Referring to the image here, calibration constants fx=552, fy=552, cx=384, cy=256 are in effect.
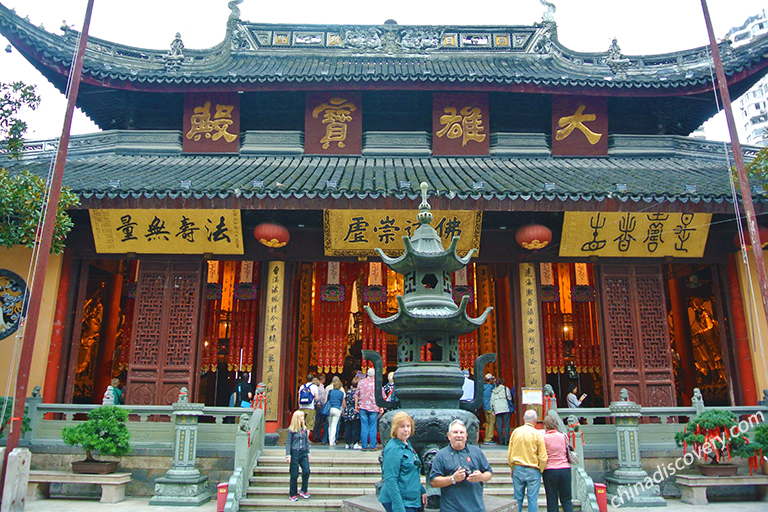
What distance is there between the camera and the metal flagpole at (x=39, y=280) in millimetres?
6297

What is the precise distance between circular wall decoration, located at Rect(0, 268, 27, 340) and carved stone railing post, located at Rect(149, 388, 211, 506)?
4.63 meters

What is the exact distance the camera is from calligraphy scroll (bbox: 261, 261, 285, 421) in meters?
9.95

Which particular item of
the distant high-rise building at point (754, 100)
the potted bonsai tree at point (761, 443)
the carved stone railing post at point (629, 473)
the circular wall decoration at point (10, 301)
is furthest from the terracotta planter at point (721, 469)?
the distant high-rise building at point (754, 100)

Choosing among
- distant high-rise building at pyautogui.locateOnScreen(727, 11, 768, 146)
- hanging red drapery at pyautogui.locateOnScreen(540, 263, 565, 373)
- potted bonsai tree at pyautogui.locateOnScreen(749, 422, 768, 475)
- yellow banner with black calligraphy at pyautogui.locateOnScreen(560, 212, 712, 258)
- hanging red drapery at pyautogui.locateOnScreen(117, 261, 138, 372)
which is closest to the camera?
potted bonsai tree at pyautogui.locateOnScreen(749, 422, 768, 475)

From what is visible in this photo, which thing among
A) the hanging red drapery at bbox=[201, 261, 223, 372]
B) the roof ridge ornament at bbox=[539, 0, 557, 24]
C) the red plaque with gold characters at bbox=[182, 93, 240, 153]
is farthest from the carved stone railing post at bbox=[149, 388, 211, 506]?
the roof ridge ornament at bbox=[539, 0, 557, 24]

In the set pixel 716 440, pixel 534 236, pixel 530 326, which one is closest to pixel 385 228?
pixel 534 236

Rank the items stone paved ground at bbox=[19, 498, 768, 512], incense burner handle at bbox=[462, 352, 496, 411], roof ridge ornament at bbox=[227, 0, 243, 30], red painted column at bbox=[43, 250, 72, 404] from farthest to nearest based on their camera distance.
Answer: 1. roof ridge ornament at bbox=[227, 0, 243, 30]
2. red painted column at bbox=[43, 250, 72, 404]
3. stone paved ground at bbox=[19, 498, 768, 512]
4. incense burner handle at bbox=[462, 352, 496, 411]

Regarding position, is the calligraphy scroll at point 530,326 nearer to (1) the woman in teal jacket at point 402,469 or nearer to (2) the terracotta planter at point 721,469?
(2) the terracotta planter at point 721,469

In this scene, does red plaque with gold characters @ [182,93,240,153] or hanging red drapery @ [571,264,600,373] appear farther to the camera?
hanging red drapery @ [571,264,600,373]

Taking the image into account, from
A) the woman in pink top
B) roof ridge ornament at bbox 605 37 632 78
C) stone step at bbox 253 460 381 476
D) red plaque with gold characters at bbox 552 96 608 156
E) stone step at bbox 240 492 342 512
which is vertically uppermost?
roof ridge ornament at bbox 605 37 632 78

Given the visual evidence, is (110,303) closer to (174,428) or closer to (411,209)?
(174,428)

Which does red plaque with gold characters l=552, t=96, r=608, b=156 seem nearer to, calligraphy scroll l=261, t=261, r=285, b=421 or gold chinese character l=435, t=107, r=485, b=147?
gold chinese character l=435, t=107, r=485, b=147

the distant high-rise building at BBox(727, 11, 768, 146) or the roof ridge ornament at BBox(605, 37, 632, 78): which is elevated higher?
the distant high-rise building at BBox(727, 11, 768, 146)

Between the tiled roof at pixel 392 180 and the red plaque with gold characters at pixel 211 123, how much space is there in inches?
13.4
